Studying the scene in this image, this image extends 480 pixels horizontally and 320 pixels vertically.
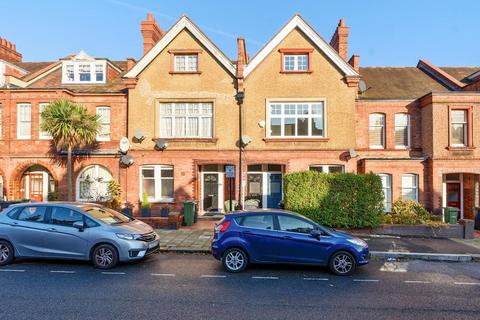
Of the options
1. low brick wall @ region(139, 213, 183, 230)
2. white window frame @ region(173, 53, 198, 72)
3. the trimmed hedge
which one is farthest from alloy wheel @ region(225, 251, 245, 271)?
white window frame @ region(173, 53, 198, 72)

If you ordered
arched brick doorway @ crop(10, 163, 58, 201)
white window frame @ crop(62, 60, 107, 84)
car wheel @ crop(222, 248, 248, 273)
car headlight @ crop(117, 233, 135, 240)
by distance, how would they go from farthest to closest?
white window frame @ crop(62, 60, 107, 84) → arched brick doorway @ crop(10, 163, 58, 201) → car headlight @ crop(117, 233, 135, 240) → car wheel @ crop(222, 248, 248, 273)

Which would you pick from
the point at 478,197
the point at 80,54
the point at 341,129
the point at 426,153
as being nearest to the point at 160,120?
the point at 80,54

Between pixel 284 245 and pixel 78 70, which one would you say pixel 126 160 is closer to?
pixel 78 70

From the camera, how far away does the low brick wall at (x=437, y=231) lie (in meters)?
13.4

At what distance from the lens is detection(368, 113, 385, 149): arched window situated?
18562 millimetres

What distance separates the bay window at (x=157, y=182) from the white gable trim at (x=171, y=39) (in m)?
5.35

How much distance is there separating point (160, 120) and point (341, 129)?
10.1 m

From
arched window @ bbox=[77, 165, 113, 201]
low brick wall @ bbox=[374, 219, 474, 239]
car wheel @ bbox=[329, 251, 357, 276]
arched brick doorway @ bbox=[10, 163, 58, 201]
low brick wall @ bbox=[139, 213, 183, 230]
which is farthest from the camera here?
arched brick doorway @ bbox=[10, 163, 58, 201]

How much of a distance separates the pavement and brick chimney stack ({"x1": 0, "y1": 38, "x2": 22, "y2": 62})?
69.0ft

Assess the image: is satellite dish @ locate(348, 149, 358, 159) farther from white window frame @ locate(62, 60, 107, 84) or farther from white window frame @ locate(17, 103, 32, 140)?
white window frame @ locate(17, 103, 32, 140)

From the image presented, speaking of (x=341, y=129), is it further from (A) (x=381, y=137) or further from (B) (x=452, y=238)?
(B) (x=452, y=238)

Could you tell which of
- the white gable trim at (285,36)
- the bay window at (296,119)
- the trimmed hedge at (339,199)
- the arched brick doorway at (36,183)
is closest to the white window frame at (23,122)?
the arched brick doorway at (36,183)

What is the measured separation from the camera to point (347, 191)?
545 inches

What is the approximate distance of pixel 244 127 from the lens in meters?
17.8
